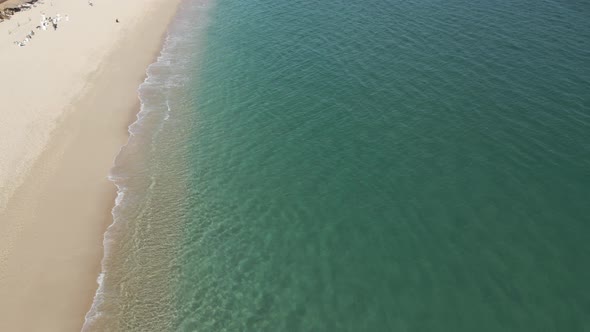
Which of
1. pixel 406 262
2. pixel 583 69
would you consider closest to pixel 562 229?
pixel 406 262

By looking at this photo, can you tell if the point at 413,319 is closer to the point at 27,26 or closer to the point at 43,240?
the point at 43,240

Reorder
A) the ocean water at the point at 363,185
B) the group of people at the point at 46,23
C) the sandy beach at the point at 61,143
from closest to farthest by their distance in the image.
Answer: the ocean water at the point at 363,185 → the sandy beach at the point at 61,143 → the group of people at the point at 46,23

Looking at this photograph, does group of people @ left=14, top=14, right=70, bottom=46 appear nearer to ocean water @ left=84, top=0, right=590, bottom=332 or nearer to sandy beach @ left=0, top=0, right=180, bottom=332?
sandy beach @ left=0, top=0, right=180, bottom=332

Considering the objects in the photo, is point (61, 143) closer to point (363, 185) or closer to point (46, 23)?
point (363, 185)

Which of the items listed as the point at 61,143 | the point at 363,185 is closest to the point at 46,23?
the point at 61,143

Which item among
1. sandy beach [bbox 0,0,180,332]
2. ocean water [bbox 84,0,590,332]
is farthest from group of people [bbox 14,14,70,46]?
ocean water [bbox 84,0,590,332]

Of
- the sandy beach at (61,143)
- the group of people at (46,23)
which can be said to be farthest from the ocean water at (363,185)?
the group of people at (46,23)

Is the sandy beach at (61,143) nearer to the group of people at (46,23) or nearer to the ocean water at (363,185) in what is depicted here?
the group of people at (46,23)
